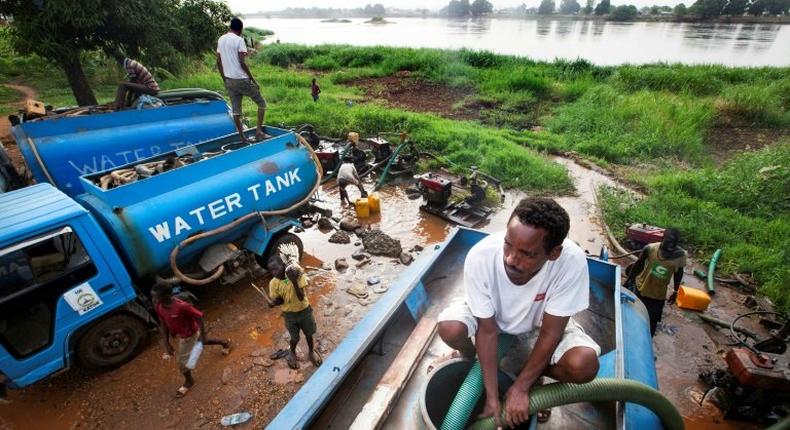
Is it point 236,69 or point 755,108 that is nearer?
point 236,69

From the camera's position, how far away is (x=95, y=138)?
6180 millimetres

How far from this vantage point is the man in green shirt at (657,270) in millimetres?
4012

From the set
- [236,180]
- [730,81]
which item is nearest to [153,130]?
[236,180]

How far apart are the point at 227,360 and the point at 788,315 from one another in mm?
7092

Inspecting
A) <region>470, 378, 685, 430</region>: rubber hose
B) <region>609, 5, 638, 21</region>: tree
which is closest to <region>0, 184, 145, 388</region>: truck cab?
<region>470, 378, 685, 430</region>: rubber hose

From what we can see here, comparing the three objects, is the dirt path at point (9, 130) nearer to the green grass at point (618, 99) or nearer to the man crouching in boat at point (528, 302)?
the man crouching in boat at point (528, 302)

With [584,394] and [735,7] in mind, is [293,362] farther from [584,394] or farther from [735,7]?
[735,7]

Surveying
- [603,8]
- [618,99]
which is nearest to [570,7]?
[603,8]


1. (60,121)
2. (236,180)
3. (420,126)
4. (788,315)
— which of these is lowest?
(788,315)

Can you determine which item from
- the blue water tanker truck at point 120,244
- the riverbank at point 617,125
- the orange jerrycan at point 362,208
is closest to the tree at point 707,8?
the riverbank at point 617,125

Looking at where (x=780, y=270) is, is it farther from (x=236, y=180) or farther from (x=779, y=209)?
(x=236, y=180)

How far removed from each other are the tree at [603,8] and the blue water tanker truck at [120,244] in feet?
271

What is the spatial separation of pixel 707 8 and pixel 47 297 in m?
73.0

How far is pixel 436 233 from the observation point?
7008mm
